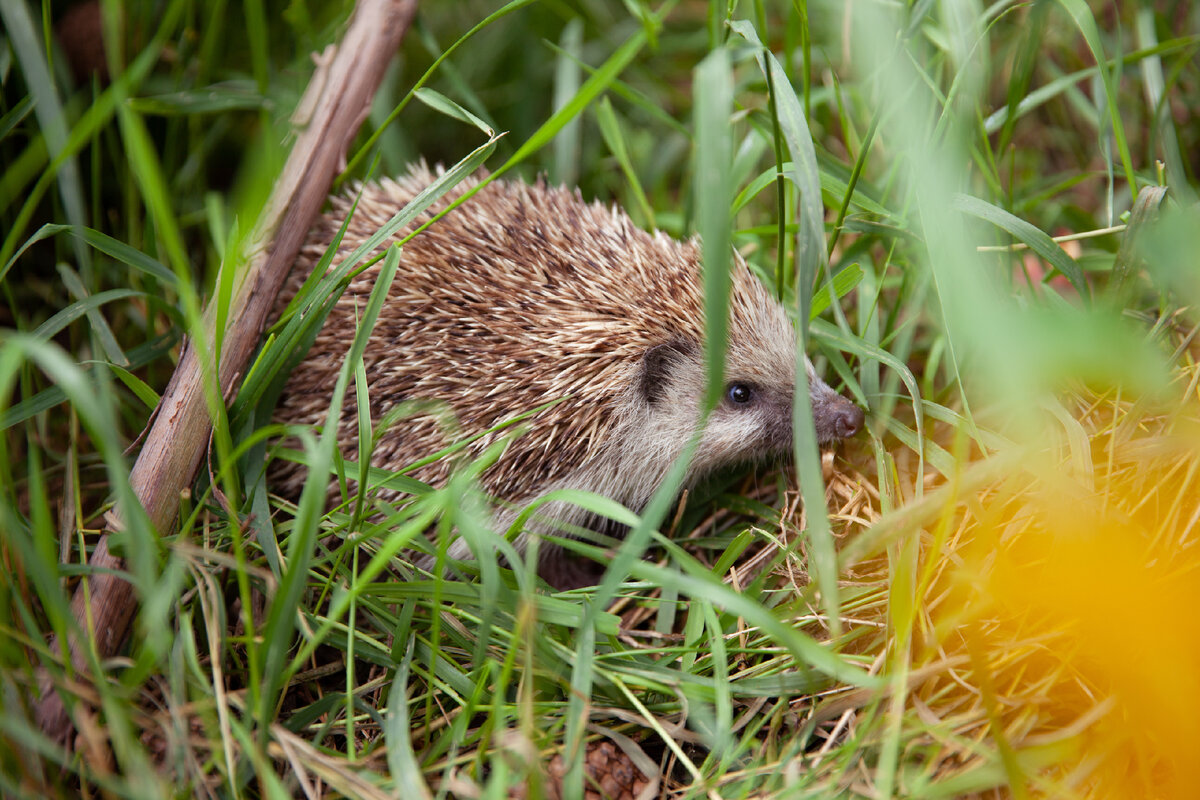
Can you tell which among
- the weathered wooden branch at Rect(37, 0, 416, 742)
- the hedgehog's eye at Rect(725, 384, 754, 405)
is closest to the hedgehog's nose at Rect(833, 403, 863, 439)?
the hedgehog's eye at Rect(725, 384, 754, 405)

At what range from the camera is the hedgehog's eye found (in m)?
3.19

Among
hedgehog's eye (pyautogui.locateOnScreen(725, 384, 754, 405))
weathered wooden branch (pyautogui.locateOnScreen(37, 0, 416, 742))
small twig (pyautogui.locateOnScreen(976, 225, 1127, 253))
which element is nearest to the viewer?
weathered wooden branch (pyautogui.locateOnScreen(37, 0, 416, 742))

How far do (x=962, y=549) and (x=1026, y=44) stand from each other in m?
1.91

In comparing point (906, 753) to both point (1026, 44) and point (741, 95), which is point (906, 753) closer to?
point (1026, 44)

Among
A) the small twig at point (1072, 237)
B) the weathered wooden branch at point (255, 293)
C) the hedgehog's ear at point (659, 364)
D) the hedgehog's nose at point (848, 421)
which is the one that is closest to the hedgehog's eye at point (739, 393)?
the hedgehog's ear at point (659, 364)

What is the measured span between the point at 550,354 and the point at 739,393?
0.80 metres

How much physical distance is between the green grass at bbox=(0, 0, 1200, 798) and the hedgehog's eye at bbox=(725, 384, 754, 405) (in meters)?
0.33

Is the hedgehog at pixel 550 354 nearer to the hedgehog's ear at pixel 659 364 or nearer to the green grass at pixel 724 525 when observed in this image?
the hedgehog's ear at pixel 659 364

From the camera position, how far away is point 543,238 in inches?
121

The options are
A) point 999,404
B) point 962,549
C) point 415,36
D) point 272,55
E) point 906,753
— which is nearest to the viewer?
point 906,753

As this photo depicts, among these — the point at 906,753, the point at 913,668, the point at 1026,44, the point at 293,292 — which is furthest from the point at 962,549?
the point at 293,292

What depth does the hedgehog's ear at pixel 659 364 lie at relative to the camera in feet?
9.83

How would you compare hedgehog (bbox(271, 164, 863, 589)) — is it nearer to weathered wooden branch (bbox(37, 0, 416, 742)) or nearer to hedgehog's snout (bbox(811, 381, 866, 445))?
hedgehog's snout (bbox(811, 381, 866, 445))

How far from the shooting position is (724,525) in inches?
127
